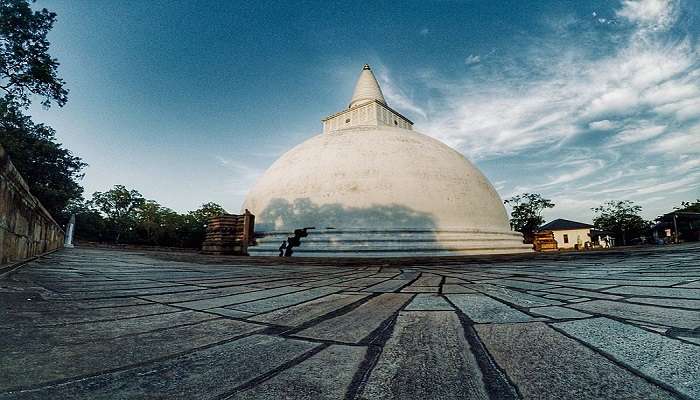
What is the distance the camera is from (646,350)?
107 cm

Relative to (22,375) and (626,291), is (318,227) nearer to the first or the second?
(626,291)

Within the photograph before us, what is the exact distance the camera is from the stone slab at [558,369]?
2.66ft

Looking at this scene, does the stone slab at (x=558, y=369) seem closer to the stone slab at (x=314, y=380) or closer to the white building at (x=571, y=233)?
the stone slab at (x=314, y=380)

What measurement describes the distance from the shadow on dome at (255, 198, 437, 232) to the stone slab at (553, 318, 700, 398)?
392 inches

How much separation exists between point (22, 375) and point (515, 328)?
1758 millimetres

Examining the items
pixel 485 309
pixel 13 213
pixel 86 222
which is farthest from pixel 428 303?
pixel 86 222

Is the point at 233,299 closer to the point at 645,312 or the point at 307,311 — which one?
the point at 307,311

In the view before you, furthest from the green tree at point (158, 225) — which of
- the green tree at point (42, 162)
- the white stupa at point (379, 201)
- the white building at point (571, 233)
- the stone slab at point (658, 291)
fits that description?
the white building at point (571, 233)

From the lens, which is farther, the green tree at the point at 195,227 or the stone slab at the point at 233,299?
the green tree at the point at 195,227

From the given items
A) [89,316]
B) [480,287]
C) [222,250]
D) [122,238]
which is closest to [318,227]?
[222,250]

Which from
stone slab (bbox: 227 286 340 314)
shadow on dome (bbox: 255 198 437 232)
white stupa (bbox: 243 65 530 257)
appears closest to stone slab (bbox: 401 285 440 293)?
stone slab (bbox: 227 286 340 314)

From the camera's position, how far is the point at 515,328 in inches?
54.5

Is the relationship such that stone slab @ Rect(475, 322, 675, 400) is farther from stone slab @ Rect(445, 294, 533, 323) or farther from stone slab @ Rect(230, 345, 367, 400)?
stone slab @ Rect(230, 345, 367, 400)

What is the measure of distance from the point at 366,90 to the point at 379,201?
1133 cm
